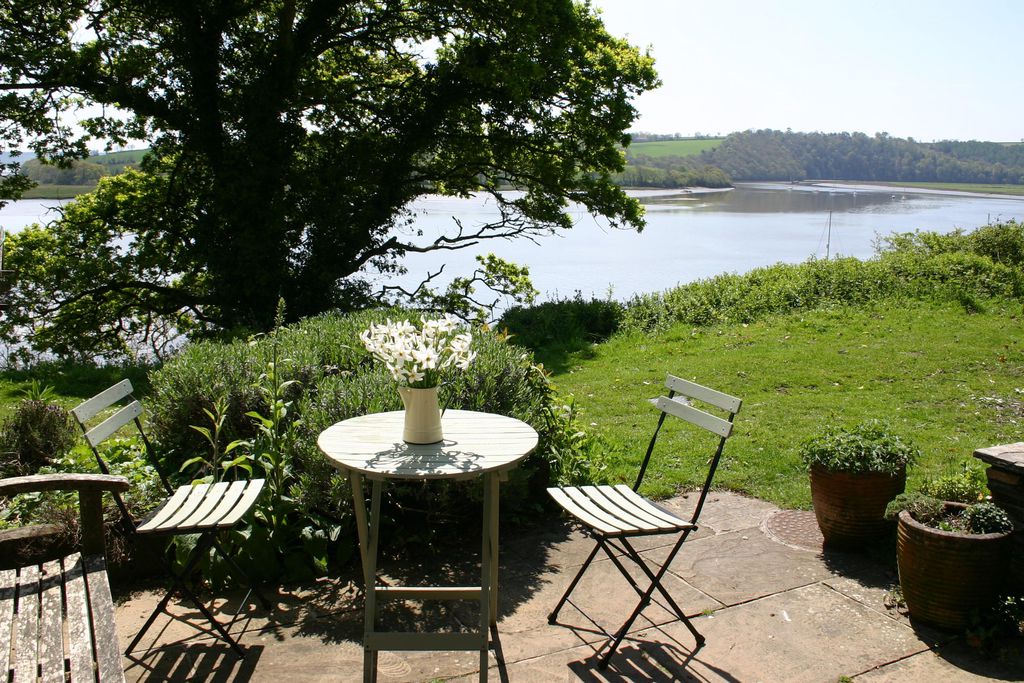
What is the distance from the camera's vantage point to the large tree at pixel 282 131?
11.7m

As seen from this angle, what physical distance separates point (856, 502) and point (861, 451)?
27 centimetres

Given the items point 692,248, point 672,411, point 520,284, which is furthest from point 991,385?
point 692,248

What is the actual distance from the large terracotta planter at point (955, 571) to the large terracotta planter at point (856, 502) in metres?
0.65

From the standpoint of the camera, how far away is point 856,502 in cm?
414

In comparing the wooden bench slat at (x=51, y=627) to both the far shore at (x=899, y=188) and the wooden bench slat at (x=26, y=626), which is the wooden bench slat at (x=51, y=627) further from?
the far shore at (x=899, y=188)

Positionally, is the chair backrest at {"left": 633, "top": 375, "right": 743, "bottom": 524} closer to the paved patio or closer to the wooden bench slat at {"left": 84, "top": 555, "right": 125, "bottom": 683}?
the paved patio

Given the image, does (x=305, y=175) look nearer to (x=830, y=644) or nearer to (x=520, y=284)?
(x=520, y=284)

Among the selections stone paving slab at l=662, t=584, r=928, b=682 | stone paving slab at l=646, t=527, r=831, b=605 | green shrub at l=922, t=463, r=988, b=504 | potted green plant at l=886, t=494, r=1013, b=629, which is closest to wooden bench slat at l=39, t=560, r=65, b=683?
stone paving slab at l=662, t=584, r=928, b=682

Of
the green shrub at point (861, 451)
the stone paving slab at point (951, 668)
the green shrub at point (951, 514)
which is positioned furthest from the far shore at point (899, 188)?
the stone paving slab at point (951, 668)

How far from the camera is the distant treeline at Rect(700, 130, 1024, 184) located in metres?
38.3

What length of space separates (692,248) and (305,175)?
11307 mm

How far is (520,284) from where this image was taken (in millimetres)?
14742

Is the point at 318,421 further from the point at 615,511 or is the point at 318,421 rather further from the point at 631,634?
the point at 631,634

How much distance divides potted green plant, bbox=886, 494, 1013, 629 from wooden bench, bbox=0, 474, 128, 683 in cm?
316
